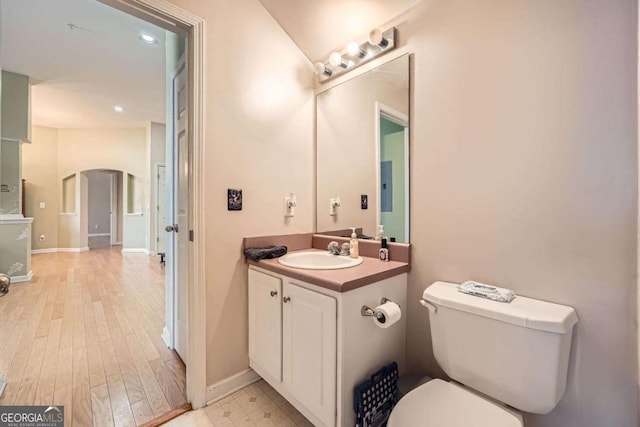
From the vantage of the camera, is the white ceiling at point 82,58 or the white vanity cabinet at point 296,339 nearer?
the white vanity cabinet at point 296,339

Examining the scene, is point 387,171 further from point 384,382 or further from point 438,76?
point 384,382

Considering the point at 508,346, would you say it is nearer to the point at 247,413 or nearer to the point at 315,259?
the point at 315,259

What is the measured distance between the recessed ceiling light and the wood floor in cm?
286

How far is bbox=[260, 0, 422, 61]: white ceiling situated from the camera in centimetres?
159

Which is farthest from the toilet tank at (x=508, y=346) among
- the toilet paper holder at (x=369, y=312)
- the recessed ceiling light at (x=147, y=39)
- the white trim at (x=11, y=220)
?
the white trim at (x=11, y=220)

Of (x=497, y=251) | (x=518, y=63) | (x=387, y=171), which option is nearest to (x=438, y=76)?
(x=518, y=63)

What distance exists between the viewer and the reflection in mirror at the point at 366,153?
159cm

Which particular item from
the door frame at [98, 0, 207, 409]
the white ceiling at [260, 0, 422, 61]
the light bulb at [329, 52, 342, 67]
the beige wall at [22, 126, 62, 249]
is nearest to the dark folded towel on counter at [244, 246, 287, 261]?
the door frame at [98, 0, 207, 409]

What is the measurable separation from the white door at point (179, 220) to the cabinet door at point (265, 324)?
52cm

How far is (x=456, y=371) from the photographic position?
3.81 feet

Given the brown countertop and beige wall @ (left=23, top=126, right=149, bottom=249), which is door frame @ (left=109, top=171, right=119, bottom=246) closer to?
beige wall @ (left=23, top=126, right=149, bottom=249)

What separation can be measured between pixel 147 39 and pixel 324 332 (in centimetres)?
347

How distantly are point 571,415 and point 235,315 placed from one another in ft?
5.33

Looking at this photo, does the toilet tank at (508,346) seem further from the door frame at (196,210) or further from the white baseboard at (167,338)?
the white baseboard at (167,338)
